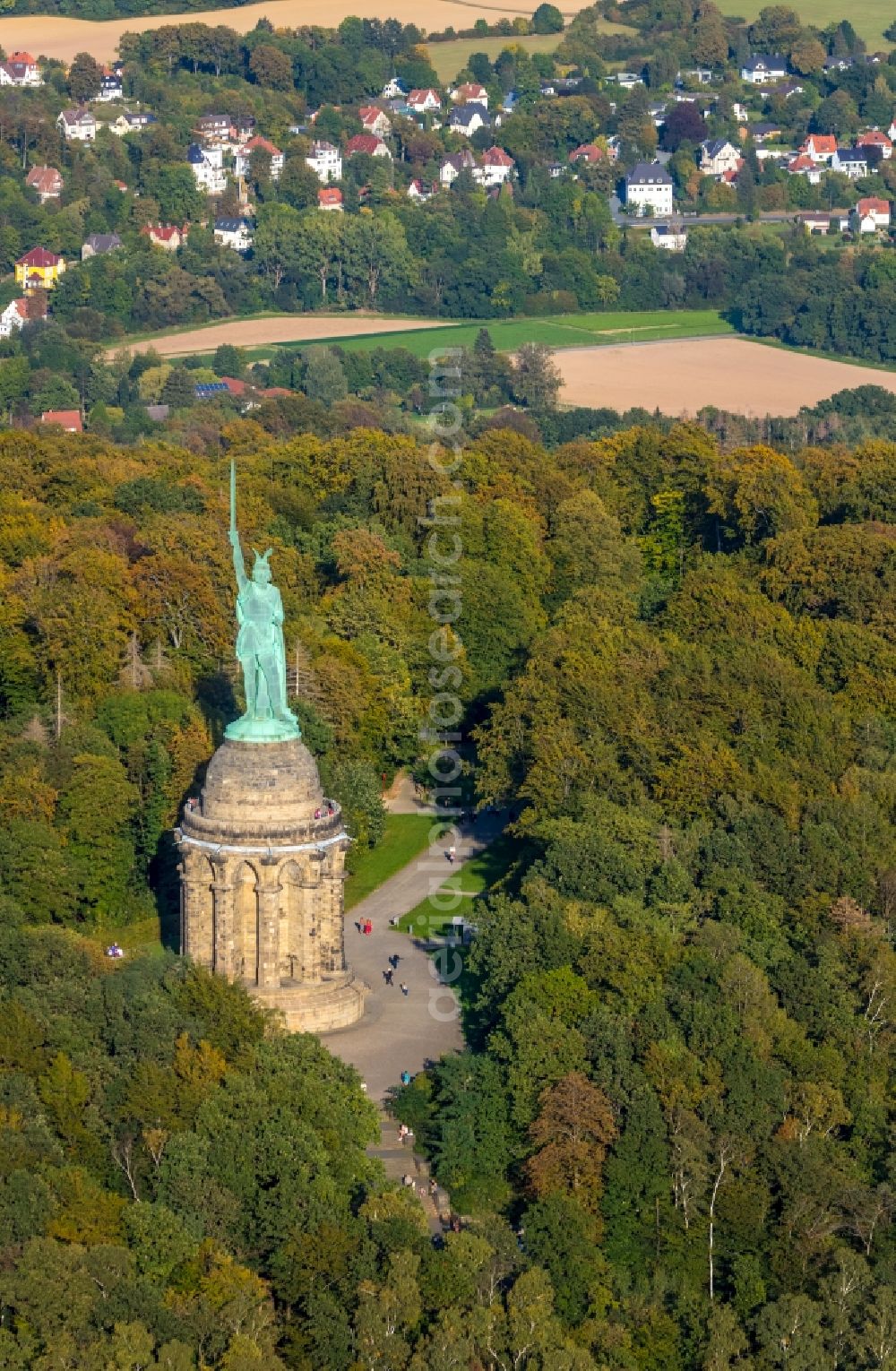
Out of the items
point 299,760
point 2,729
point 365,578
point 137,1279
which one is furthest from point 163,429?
point 137,1279

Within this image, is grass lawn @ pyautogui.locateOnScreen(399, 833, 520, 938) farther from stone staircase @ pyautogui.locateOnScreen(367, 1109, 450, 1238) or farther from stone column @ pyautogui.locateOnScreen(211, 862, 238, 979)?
stone staircase @ pyautogui.locateOnScreen(367, 1109, 450, 1238)

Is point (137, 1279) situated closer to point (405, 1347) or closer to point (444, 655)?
point (405, 1347)

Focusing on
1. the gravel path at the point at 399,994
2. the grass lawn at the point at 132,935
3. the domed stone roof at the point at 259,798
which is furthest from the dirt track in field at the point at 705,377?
the domed stone roof at the point at 259,798

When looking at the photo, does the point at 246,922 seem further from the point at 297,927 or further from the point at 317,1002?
the point at 317,1002

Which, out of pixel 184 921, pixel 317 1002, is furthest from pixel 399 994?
pixel 184 921

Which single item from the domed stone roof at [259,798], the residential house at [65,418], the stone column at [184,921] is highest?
the domed stone roof at [259,798]

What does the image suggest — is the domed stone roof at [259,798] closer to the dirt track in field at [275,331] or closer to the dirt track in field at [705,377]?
the dirt track in field at [705,377]
